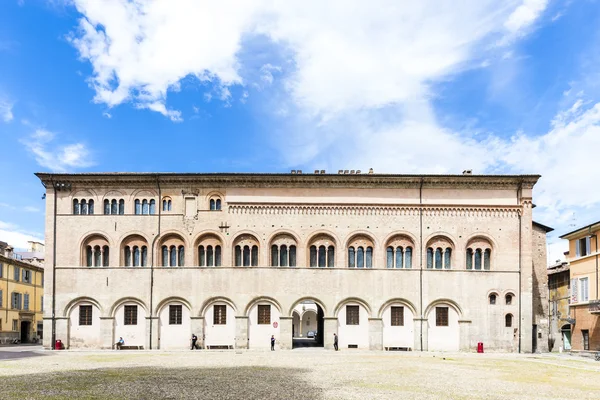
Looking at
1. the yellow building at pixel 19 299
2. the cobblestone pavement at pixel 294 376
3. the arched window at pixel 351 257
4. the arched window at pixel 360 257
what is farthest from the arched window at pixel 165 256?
the yellow building at pixel 19 299

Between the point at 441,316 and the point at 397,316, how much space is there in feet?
10.3

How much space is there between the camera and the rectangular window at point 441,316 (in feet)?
123

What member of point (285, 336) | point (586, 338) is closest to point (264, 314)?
point (285, 336)

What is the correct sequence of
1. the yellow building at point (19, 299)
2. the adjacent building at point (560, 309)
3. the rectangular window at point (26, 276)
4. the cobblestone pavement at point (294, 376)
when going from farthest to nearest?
the rectangular window at point (26, 276) → the yellow building at point (19, 299) → the adjacent building at point (560, 309) → the cobblestone pavement at point (294, 376)

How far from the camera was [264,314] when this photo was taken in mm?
37312

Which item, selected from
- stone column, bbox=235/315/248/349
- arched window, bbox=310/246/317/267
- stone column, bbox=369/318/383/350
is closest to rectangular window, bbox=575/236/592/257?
stone column, bbox=369/318/383/350

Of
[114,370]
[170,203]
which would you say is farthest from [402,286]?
[114,370]

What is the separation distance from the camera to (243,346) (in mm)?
36781

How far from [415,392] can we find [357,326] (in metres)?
19.1

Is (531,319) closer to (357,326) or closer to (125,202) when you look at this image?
(357,326)

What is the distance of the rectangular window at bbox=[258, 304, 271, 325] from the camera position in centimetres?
3728

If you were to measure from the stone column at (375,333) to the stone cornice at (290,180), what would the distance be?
963cm

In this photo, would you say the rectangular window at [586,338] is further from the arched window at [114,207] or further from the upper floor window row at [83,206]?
the upper floor window row at [83,206]

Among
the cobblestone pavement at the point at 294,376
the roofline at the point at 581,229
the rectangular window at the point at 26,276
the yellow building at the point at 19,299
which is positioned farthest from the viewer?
the rectangular window at the point at 26,276
